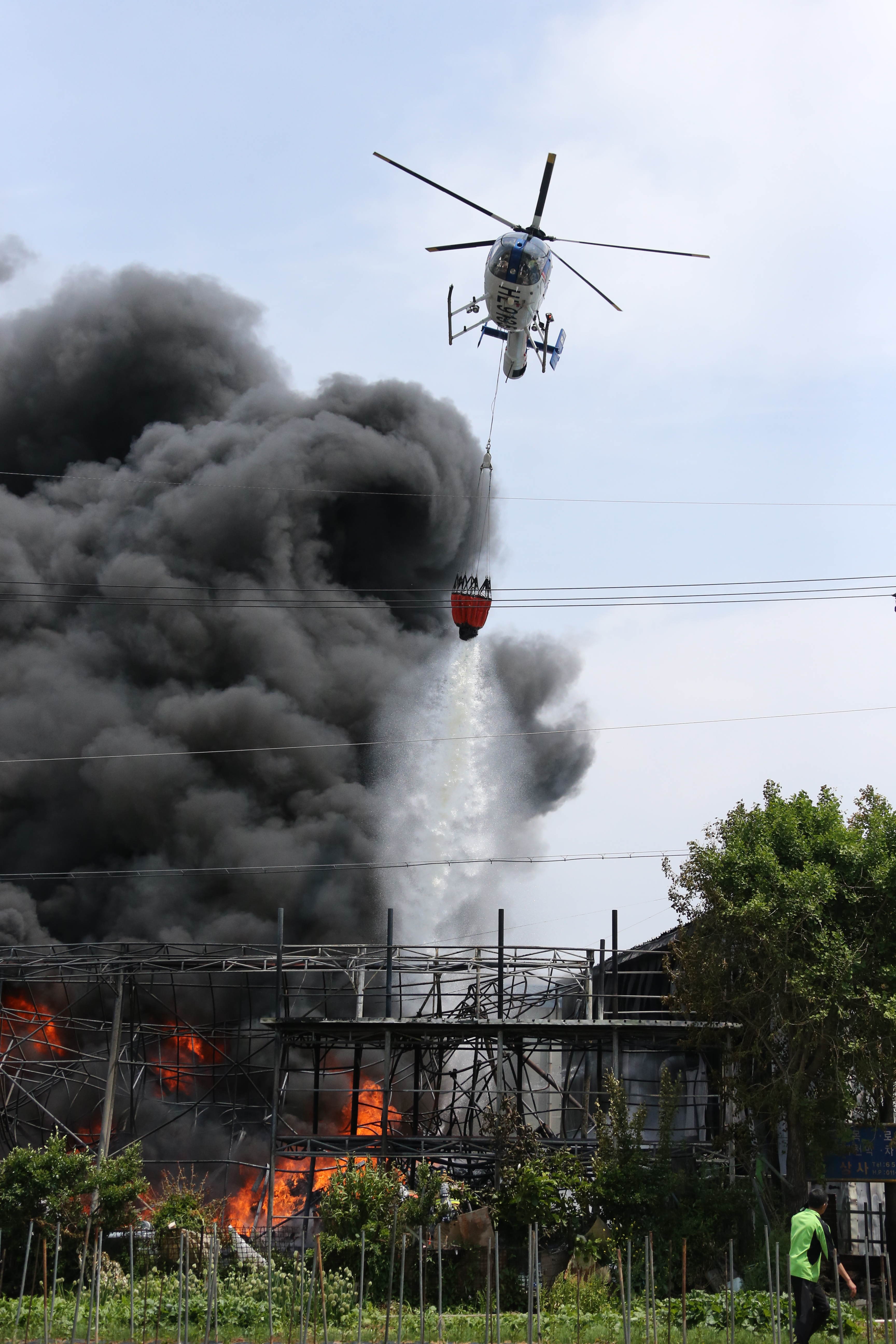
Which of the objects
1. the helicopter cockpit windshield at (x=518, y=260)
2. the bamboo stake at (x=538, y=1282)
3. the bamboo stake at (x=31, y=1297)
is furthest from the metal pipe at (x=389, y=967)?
the helicopter cockpit windshield at (x=518, y=260)

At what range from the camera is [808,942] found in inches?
730

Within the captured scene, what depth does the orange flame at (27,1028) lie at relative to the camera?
29.1 meters

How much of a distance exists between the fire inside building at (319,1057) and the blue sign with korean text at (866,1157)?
58 cm

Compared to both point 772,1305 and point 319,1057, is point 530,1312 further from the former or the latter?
point 319,1057

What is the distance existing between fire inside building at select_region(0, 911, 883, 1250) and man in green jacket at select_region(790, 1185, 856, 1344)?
32.1ft

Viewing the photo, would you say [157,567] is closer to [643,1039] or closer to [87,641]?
→ [87,641]

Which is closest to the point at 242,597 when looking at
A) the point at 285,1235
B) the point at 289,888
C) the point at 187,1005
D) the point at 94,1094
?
the point at 289,888

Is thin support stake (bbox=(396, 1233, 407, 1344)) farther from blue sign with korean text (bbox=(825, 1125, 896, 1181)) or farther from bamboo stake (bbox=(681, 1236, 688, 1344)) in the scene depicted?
blue sign with korean text (bbox=(825, 1125, 896, 1181))

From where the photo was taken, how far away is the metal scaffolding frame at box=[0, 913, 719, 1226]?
22.8 m

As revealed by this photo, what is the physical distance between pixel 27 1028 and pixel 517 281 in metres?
24.6

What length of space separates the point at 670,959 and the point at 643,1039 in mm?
1652

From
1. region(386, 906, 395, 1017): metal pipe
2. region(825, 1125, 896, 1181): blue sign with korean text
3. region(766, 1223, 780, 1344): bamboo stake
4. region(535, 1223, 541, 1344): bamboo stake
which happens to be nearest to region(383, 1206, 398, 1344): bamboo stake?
region(535, 1223, 541, 1344): bamboo stake

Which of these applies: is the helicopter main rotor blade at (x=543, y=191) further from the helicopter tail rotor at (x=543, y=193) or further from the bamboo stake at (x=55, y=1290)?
the bamboo stake at (x=55, y=1290)

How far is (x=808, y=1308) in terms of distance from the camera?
33.9ft
